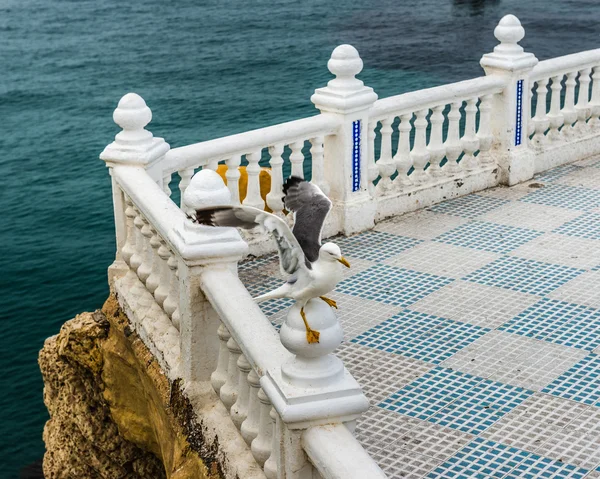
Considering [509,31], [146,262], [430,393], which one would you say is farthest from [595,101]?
[146,262]

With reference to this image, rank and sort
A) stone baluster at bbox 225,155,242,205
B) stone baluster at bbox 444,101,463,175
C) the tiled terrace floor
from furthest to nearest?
stone baluster at bbox 444,101,463,175 < stone baluster at bbox 225,155,242,205 < the tiled terrace floor

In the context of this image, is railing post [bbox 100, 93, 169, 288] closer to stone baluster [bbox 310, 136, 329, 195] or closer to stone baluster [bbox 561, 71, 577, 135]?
stone baluster [bbox 310, 136, 329, 195]

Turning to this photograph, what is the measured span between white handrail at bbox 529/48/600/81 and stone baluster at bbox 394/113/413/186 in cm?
169

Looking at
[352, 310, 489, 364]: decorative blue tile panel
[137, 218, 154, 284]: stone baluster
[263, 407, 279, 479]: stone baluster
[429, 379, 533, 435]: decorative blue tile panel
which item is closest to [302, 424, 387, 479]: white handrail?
[263, 407, 279, 479]: stone baluster

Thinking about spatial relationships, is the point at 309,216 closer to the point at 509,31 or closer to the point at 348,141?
the point at 348,141

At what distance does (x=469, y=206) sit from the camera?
31.9 feet

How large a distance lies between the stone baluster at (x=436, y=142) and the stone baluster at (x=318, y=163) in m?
1.27

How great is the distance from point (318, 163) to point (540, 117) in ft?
10.0

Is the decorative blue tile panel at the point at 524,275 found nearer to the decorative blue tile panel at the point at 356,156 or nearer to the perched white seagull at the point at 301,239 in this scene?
the decorative blue tile panel at the point at 356,156

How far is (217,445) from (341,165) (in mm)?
3949

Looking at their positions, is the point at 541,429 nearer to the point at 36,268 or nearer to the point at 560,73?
the point at 560,73

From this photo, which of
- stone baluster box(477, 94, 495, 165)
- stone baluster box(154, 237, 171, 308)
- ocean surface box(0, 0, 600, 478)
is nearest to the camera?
stone baluster box(154, 237, 171, 308)

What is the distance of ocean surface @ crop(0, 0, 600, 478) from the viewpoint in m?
16.5

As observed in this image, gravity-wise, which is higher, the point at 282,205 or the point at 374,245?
the point at 282,205
